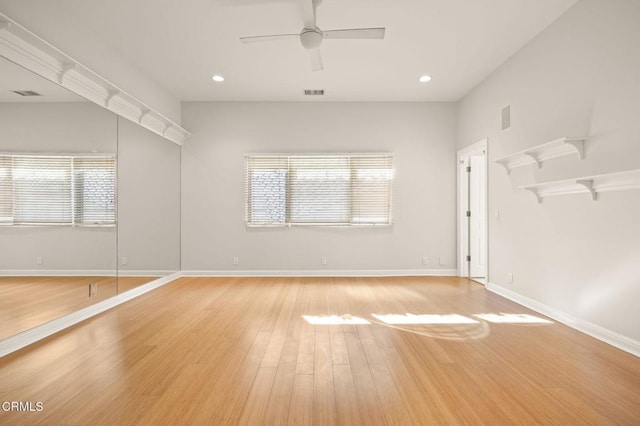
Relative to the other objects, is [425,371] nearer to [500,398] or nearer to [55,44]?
[500,398]

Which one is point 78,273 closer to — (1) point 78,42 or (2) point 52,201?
(2) point 52,201

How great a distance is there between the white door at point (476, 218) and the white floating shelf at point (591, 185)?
6.74 ft

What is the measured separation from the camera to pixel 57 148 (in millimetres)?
3221

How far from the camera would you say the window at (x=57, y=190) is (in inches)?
108

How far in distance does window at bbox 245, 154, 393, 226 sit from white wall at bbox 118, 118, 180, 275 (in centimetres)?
128

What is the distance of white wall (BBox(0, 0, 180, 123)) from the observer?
292 centimetres

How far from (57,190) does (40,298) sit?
3.41 feet

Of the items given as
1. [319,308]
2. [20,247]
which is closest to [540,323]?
[319,308]

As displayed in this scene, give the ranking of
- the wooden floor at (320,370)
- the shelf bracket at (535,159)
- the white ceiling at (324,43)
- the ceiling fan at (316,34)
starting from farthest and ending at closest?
1. the shelf bracket at (535,159)
2. the white ceiling at (324,43)
3. the ceiling fan at (316,34)
4. the wooden floor at (320,370)

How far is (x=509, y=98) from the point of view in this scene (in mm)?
4352

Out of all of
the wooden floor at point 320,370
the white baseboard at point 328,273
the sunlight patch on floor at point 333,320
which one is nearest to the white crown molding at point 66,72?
the wooden floor at point 320,370

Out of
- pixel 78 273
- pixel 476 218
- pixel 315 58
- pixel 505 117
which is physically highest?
pixel 315 58

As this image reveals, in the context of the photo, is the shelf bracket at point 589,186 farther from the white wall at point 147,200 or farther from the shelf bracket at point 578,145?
the white wall at point 147,200

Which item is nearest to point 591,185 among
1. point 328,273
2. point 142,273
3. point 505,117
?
point 505,117
